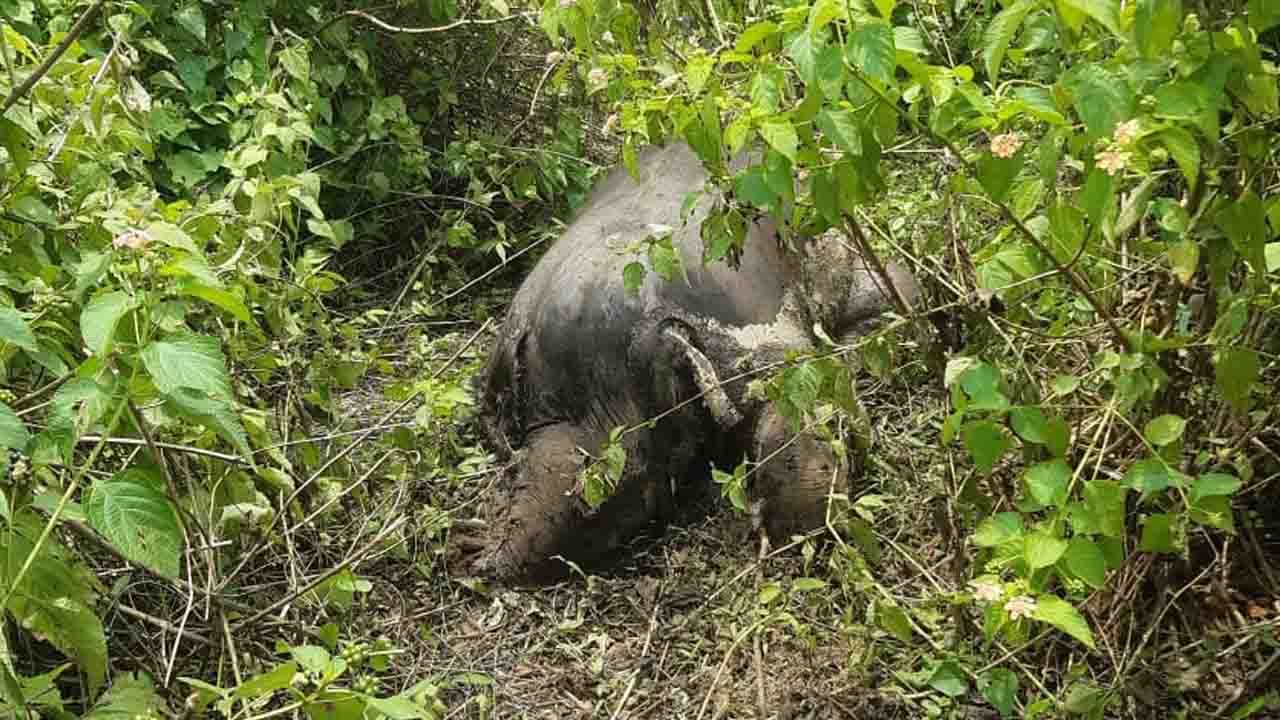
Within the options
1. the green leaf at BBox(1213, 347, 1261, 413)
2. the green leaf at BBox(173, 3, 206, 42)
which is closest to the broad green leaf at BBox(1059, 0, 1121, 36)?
the green leaf at BBox(1213, 347, 1261, 413)

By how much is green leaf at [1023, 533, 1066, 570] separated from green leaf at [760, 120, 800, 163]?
1.83 ft

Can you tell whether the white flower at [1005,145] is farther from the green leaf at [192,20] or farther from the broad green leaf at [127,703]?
the green leaf at [192,20]

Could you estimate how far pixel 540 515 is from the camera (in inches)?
103

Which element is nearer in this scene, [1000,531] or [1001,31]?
[1001,31]

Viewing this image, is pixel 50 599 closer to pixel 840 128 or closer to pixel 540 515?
pixel 840 128

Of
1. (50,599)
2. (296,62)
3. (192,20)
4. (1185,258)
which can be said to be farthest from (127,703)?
(192,20)

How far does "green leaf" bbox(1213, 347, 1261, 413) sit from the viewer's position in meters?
1.45

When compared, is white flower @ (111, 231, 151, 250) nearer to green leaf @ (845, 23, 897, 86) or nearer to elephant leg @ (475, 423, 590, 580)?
green leaf @ (845, 23, 897, 86)

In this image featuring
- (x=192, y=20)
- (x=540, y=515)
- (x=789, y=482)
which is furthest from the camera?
(x=192, y=20)

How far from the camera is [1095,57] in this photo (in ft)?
5.07

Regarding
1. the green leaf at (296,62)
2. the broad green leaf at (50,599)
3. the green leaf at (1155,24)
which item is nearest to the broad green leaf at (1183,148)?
the green leaf at (1155,24)

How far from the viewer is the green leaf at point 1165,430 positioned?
4.92 ft

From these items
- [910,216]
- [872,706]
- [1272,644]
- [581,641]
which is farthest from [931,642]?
[910,216]

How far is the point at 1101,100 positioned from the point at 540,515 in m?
1.72
